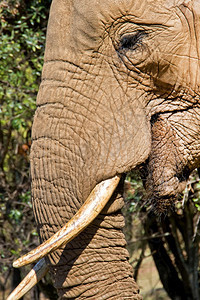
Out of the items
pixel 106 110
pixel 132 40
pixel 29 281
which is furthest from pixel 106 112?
pixel 29 281

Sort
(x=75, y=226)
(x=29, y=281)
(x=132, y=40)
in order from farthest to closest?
(x=29, y=281), (x=132, y=40), (x=75, y=226)

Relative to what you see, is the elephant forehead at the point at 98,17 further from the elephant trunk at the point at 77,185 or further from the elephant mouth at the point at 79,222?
the elephant mouth at the point at 79,222

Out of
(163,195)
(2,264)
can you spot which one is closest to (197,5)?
(163,195)

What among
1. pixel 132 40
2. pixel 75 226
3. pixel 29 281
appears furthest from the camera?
pixel 29 281

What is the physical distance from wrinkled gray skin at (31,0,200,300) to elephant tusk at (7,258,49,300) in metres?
0.12

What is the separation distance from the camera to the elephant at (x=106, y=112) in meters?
2.14

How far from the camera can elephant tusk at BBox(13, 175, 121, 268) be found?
2041 mm

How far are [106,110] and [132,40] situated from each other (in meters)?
0.29

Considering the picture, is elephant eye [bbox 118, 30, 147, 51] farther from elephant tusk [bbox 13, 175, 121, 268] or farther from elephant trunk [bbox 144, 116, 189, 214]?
elephant tusk [bbox 13, 175, 121, 268]

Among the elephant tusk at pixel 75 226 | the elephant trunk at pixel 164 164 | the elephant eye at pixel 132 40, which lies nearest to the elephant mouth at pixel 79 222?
the elephant tusk at pixel 75 226

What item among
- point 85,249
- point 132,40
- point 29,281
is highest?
point 132,40

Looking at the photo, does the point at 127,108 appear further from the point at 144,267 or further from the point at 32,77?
the point at 144,267

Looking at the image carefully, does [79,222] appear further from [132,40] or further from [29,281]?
[132,40]

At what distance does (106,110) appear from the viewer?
215 centimetres
